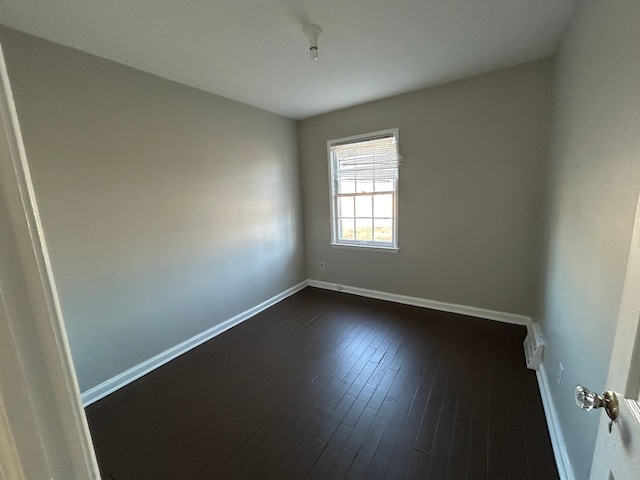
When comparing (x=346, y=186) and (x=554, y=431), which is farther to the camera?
(x=346, y=186)

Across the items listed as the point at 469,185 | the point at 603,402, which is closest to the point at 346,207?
the point at 469,185

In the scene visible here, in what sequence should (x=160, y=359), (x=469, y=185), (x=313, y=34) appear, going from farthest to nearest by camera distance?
(x=469, y=185)
(x=160, y=359)
(x=313, y=34)

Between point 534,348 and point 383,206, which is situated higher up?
point 383,206

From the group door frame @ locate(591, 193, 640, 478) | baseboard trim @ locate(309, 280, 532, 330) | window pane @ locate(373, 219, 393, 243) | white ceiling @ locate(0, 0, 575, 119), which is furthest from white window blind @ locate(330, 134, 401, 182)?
door frame @ locate(591, 193, 640, 478)

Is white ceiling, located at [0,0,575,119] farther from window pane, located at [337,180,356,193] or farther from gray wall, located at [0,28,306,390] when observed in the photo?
window pane, located at [337,180,356,193]

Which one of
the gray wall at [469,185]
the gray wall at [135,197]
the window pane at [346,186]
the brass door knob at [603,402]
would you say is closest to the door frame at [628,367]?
the brass door knob at [603,402]

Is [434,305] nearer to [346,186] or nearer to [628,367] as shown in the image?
[346,186]

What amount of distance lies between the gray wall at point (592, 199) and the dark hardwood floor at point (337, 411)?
36 centimetres

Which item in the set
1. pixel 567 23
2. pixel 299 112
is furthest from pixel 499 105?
pixel 299 112

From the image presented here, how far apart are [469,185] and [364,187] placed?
1256 millimetres

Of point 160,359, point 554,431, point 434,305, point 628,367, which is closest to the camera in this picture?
point 628,367

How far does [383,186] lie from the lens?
3473 millimetres

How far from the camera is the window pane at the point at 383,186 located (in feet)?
11.2

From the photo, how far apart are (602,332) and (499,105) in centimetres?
233
